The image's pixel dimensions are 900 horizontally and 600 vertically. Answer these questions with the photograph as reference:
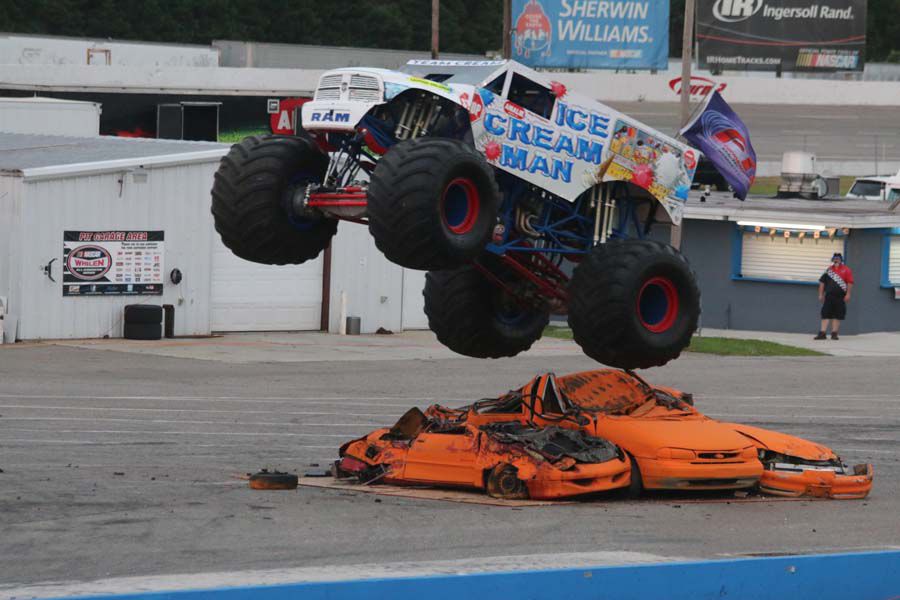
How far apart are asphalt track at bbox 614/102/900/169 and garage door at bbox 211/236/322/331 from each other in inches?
1024

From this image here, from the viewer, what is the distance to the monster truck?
499 inches

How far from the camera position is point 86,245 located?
29.2 metres

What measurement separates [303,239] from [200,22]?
77903mm

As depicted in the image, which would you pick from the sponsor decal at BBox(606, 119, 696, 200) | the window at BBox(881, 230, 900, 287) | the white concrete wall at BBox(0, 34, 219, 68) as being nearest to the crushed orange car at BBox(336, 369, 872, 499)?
the sponsor decal at BBox(606, 119, 696, 200)

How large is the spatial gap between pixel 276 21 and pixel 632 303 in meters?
79.6

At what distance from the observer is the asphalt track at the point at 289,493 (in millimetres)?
11492

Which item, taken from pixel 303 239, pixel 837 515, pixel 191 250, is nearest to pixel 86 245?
pixel 191 250

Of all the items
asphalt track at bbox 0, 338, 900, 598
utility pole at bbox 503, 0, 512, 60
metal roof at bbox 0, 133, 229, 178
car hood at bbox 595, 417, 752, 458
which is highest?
utility pole at bbox 503, 0, 512, 60

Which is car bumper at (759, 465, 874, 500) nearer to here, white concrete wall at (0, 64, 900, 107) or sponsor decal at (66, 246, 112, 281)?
sponsor decal at (66, 246, 112, 281)

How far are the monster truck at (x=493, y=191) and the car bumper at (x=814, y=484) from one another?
1679mm

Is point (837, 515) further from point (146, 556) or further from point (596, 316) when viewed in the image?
point (146, 556)

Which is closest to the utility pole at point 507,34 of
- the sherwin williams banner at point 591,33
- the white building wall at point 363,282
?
the sherwin williams banner at point 591,33

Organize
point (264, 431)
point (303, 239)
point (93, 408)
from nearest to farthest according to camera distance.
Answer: point (303, 239) < point (264, 431) < point (93, 408)

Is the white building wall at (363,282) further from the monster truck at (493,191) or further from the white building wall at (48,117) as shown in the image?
the monster truck at (493,191)
